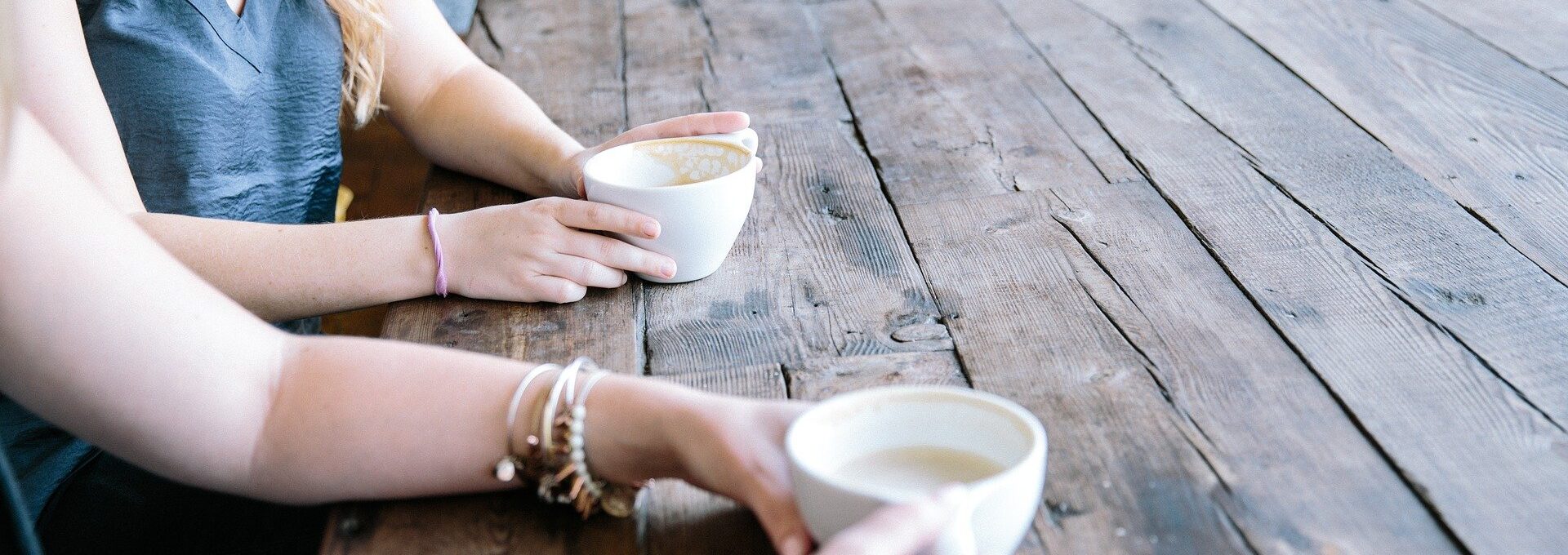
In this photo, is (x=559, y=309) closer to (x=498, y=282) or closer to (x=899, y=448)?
(x=498, y=282)

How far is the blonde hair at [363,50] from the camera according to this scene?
3.51 ft

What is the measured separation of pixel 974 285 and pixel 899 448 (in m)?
0.27

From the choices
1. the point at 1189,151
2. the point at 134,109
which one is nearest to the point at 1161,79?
the point at 1189,151

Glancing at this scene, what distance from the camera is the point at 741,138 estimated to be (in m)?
0.91

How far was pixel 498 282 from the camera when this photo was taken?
0.82 metres

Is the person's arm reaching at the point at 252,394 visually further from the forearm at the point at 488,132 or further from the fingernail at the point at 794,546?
the forearm at the point at 488,132

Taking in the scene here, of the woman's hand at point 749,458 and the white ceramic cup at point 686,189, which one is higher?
the woman's hand at point 749,458

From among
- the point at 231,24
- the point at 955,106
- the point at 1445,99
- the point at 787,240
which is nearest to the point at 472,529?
the point at 787,240

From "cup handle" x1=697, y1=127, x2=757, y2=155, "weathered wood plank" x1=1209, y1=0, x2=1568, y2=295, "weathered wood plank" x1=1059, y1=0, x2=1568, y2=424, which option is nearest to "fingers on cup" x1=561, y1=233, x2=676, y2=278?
"cup handle" x1=697, y1=127, x2=757, y2=155

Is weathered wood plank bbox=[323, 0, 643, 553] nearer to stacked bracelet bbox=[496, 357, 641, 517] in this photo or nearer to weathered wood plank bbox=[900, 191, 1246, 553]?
stacked bracelet bbox=[496, 357, 641, 517]

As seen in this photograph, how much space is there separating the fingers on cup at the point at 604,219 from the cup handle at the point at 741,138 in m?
0.11

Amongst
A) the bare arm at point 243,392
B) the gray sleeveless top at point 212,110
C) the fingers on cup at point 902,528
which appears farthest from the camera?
the gray sleeveless top at point 212,110

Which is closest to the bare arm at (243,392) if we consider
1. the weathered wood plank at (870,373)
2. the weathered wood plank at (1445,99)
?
the weathered wood plank at (870,373)

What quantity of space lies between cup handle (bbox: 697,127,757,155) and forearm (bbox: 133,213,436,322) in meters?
0.23
